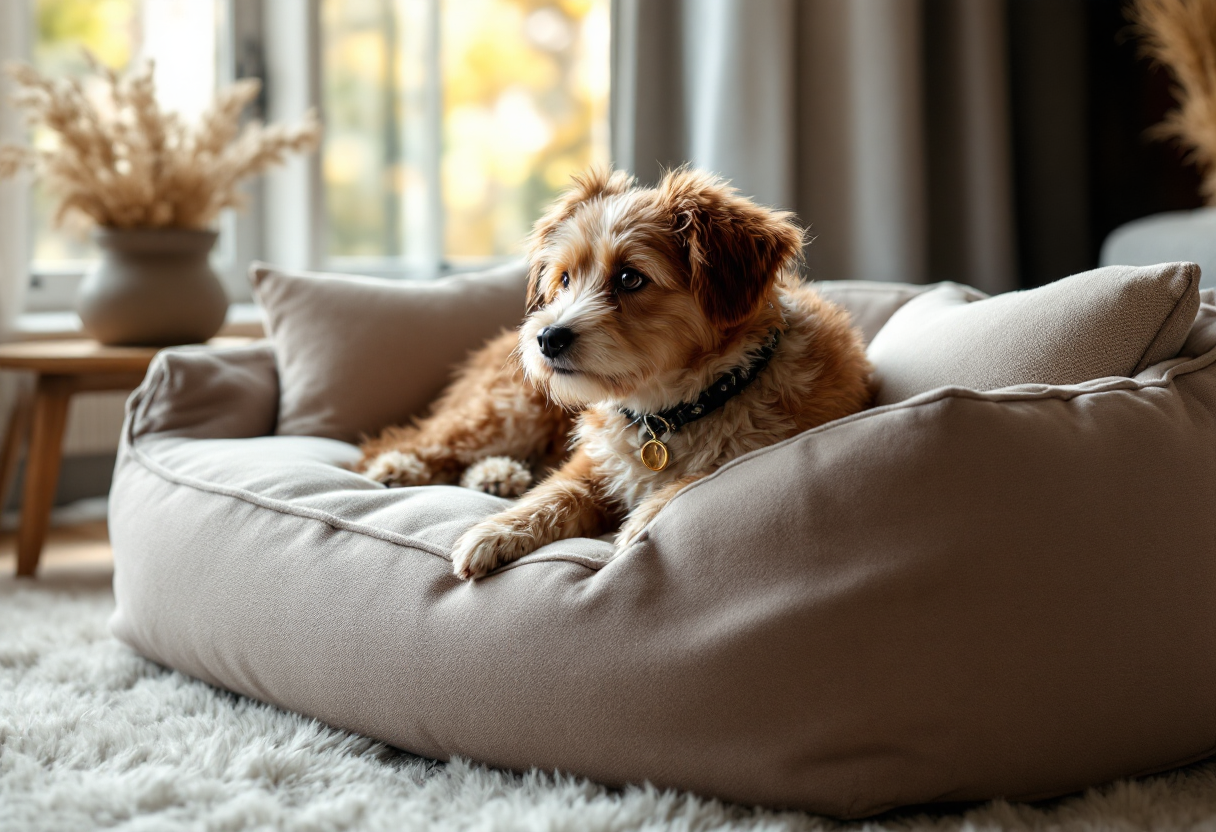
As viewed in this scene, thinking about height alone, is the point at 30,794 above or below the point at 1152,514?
below

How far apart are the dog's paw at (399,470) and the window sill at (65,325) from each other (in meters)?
1.49

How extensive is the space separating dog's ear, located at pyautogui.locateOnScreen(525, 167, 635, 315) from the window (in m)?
2.12

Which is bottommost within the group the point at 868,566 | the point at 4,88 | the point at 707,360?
the point at 868,566

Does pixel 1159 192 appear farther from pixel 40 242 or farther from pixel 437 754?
pixel 40 242

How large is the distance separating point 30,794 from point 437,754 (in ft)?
1.73

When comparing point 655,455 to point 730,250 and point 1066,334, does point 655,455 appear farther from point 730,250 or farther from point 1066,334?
point 1066,334

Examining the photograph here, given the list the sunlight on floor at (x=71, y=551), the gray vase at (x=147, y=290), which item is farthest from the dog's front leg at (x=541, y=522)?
the sunlight on floor at (x=71, y=551)

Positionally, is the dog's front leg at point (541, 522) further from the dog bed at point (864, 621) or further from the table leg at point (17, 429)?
the table leg at point (17, 429)

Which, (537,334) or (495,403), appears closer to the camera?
(537,334)

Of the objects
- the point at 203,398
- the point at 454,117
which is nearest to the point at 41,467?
the point at 203,398

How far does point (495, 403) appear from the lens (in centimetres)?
222

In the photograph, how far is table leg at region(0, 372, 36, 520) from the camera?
2926 millimetres

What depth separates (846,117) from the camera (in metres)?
3.64

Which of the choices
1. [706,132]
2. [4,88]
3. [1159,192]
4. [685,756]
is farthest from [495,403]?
[1159,192]
